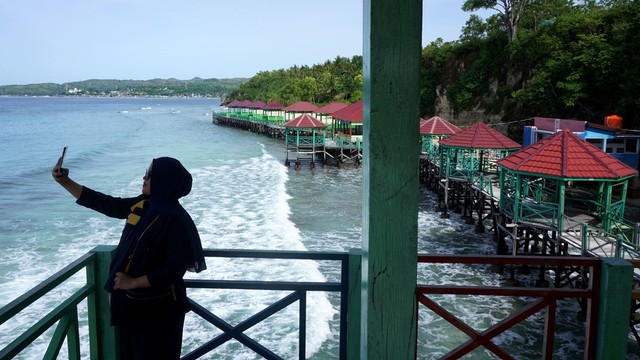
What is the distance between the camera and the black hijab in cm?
246

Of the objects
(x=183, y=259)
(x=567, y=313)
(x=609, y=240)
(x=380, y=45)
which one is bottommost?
(x=567, y=313)

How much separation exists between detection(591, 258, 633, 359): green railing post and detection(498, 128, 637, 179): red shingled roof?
978 centimetres

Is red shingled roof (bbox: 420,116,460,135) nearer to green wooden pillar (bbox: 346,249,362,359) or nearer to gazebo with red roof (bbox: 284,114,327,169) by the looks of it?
gazebo with red roof (bbox: 284,114,327,169)

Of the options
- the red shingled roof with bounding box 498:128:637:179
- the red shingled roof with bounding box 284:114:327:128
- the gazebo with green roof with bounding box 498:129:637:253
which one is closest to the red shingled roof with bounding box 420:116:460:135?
→ the red shingled roof with bounding box 284:114:327:128

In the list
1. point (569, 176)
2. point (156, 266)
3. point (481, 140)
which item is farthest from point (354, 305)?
point (481, 140)

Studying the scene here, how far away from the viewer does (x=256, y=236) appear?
629 inches

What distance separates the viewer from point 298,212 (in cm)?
1972

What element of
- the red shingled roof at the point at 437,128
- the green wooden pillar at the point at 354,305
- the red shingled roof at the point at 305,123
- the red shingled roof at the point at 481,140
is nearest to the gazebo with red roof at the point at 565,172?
the red shingled roof at the point at 481,140

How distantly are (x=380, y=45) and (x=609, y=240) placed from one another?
33.5 feet

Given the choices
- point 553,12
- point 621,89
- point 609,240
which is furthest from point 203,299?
point 553,12

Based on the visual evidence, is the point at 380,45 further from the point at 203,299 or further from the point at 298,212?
the point at 298,212

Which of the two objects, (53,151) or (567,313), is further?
(53,151)

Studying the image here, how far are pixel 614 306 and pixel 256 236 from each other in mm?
14022

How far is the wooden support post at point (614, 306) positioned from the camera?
2375 mm
